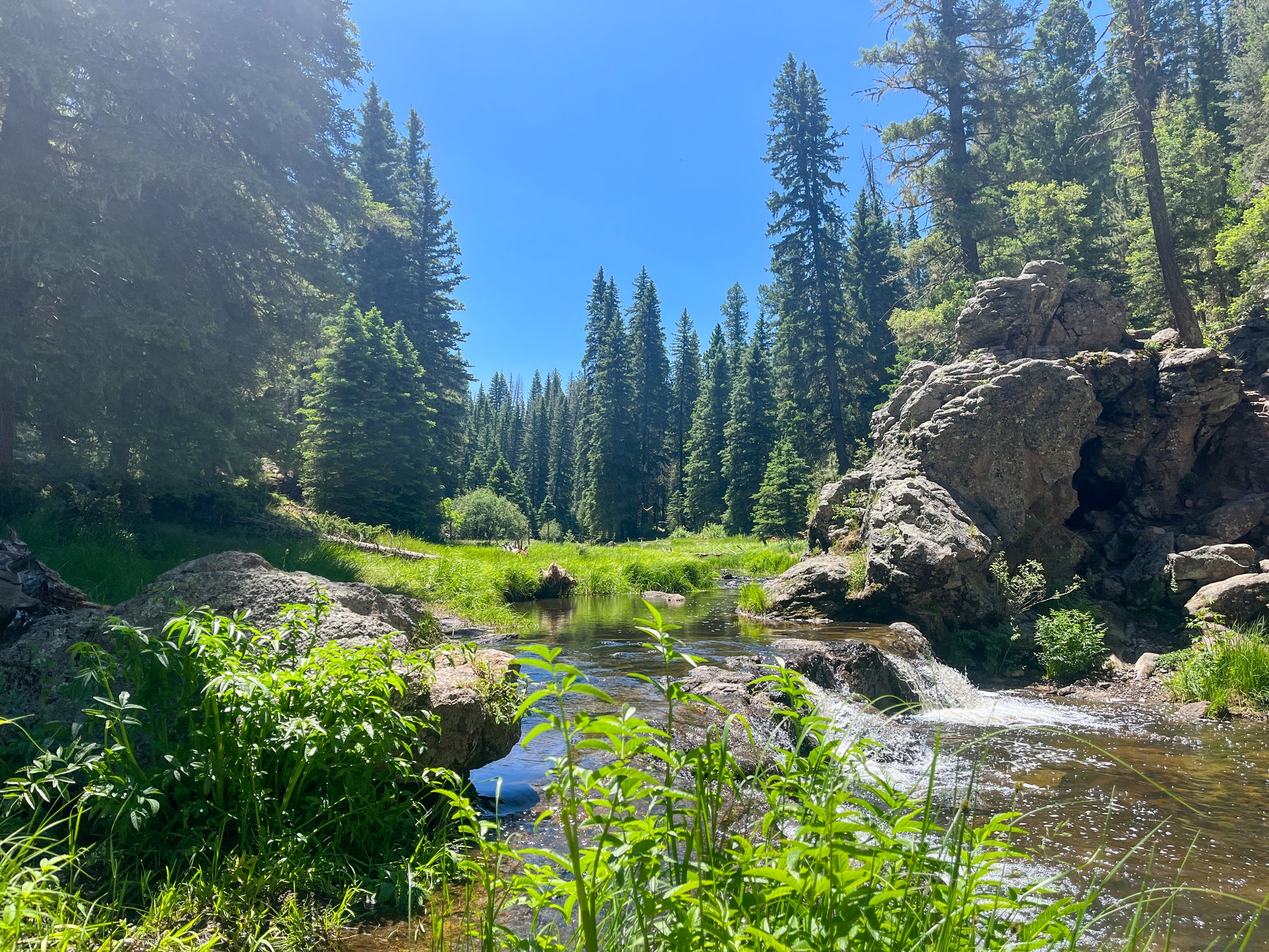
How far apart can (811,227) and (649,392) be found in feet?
87.2

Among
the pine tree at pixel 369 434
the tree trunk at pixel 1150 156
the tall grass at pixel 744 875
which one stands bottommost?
the tall grass at pixel 744 875

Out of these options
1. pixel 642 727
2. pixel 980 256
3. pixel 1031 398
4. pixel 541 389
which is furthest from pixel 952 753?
pixel 541 389

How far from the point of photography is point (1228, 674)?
25.8ft

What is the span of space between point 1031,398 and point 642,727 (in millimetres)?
13816

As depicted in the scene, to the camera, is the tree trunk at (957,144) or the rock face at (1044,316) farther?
the tree trunk at (957,144)

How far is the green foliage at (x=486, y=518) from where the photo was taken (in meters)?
30.2

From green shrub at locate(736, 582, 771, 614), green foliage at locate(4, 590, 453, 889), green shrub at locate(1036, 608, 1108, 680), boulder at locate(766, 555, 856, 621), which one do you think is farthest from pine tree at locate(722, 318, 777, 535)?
green foliage at locate(4, 590, 453, 889)

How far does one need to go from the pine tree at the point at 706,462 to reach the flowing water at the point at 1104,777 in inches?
1562

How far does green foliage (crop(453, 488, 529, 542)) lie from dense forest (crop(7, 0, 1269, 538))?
62.6 inches

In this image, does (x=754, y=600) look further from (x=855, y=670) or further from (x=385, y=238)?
(x=385, y=238)

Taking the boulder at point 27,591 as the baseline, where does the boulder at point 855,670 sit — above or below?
below

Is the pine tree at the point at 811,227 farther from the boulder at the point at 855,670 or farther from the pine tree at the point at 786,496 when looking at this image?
the boulder at the point at 855,670

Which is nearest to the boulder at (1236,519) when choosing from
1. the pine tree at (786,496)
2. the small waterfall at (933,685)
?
the small waterfall at (933,685)

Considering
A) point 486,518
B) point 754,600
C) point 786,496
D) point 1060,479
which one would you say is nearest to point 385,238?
point 486,518
